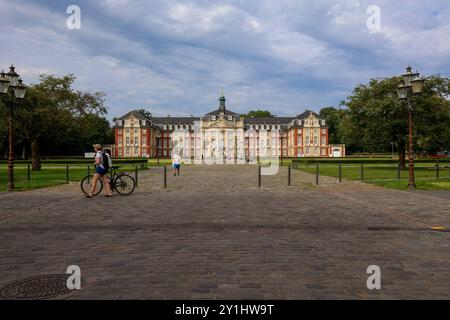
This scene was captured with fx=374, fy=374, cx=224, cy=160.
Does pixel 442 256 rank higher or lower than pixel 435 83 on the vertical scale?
lower

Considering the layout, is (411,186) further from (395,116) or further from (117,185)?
(395,116)

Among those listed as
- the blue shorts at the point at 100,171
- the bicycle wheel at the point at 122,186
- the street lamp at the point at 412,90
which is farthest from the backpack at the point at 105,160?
the street lamp at the point at 412,90

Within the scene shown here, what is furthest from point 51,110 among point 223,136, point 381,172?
point 223,136

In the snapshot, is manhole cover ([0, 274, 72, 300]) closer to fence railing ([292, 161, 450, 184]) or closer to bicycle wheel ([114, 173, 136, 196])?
bicycle wheel ([114, 173, 136, 196])

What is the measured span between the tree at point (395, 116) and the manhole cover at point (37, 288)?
102 ft

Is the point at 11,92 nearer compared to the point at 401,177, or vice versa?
the point at 11,92

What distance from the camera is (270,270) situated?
4.97 meters

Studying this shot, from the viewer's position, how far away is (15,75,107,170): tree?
104ft

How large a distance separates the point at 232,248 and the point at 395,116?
100 ft

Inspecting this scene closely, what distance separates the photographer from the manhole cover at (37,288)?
413 centimetres

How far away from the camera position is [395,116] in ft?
107

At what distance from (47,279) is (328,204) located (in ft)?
29.1
